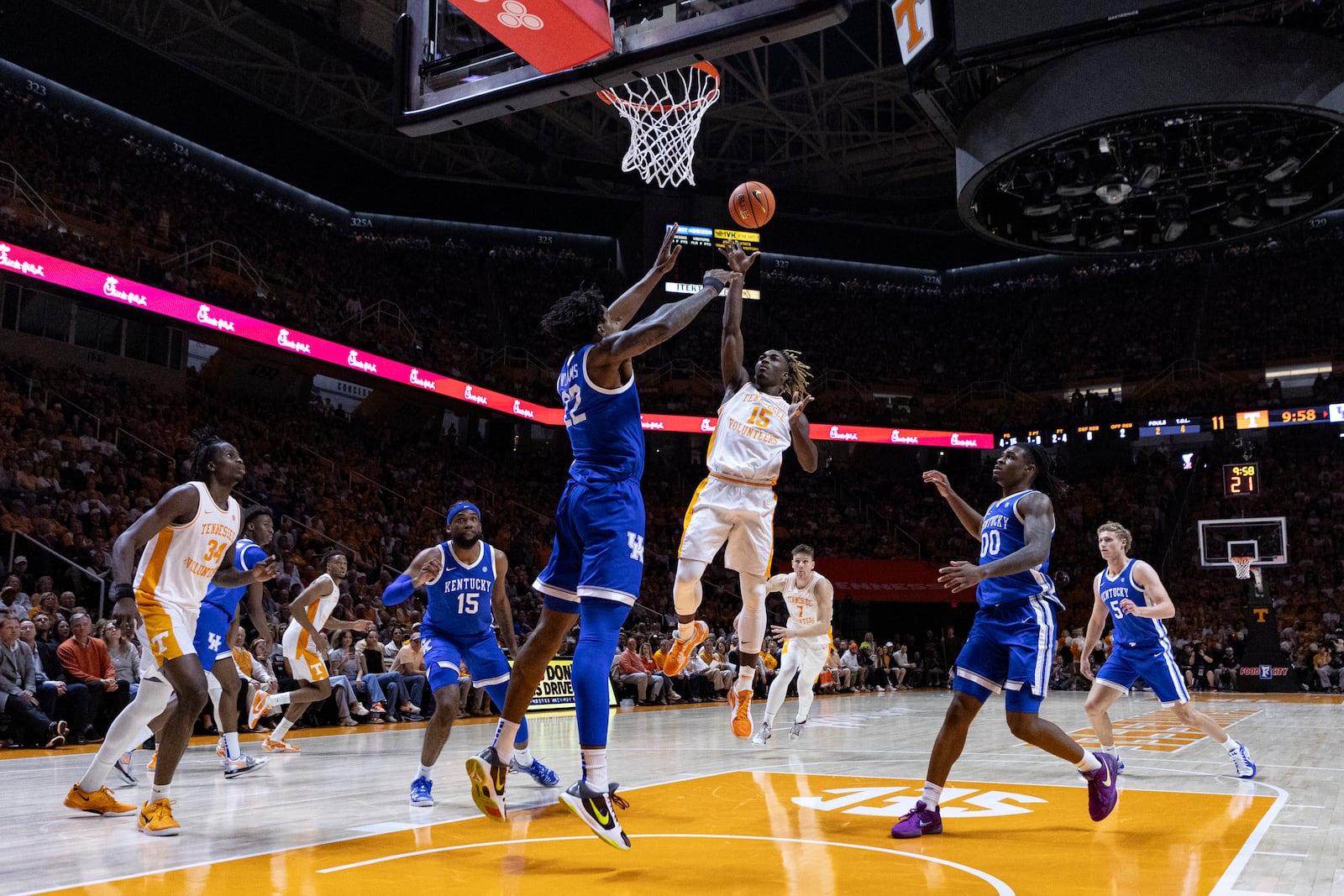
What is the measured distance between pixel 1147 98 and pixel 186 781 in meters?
11.0

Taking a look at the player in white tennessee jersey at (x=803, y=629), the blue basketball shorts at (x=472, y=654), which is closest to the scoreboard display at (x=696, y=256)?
the player in white tennessee jersey at (x=803, y=629)

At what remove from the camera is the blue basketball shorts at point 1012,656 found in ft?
17.0

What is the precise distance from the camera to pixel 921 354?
33.7 metres

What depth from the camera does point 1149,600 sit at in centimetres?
784

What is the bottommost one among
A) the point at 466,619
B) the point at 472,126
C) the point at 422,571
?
the point at 466,619

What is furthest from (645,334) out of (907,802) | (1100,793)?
(907,802)

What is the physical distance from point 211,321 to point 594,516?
685 inches

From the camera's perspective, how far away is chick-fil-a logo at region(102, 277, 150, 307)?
18.0 meters

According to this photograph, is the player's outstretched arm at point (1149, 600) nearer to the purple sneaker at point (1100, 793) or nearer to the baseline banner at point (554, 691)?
the purple sneaker at point (1100, 793)

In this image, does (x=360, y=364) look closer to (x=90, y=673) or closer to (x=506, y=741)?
(x=90, y=673)

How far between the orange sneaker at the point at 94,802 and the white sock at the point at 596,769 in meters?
3.14

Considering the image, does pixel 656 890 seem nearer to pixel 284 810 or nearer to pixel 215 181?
pixel 284 810

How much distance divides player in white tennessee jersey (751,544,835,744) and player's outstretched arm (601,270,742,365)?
5.92 metres

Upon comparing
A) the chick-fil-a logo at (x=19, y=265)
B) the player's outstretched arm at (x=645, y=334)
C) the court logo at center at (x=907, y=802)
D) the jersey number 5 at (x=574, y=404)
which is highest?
the chick-fil-a logo at (x=19, y=265)
